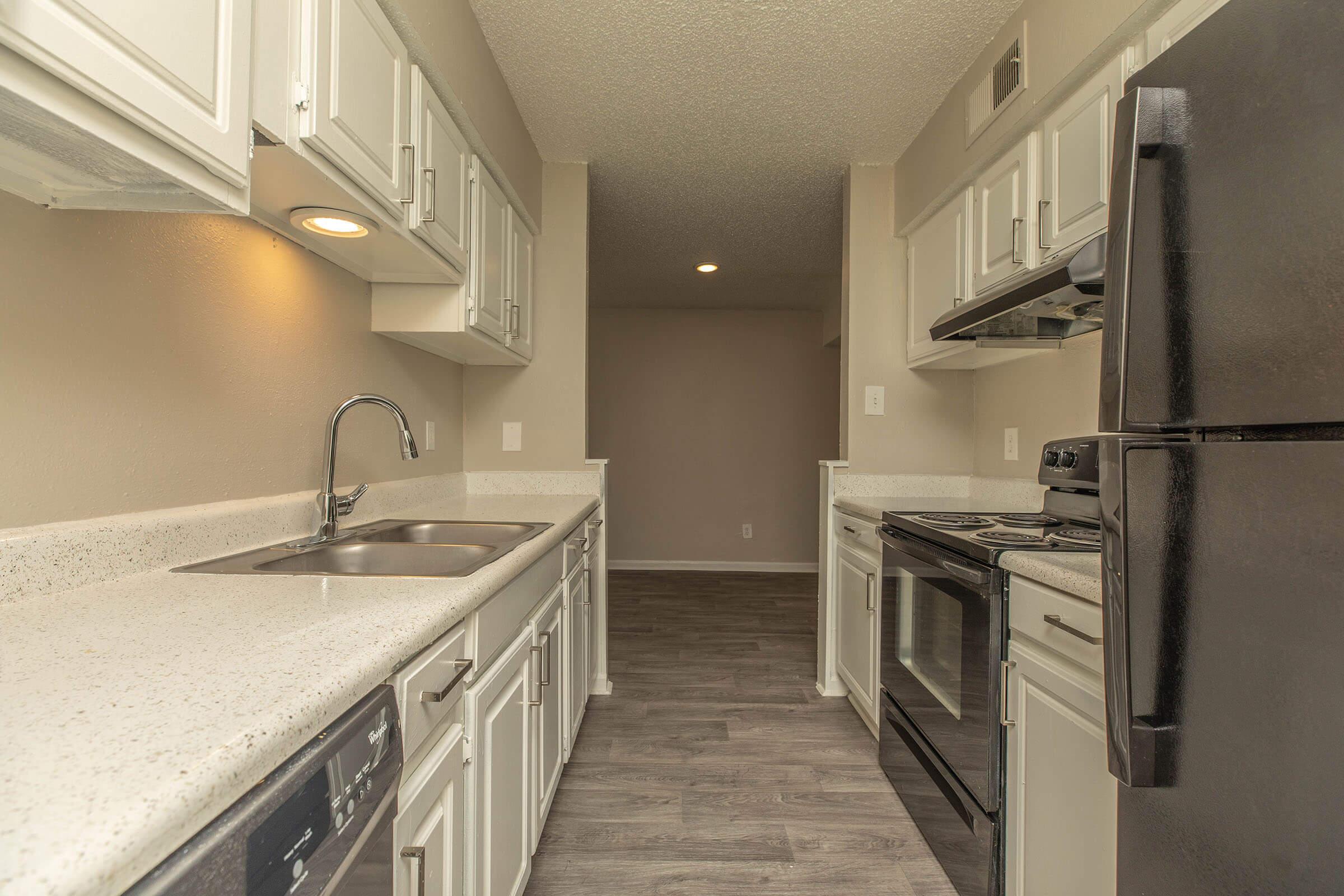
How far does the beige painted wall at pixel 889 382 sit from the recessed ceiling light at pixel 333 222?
6.76 ft

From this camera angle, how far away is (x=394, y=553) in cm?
153

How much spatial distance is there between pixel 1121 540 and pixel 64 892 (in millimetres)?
846

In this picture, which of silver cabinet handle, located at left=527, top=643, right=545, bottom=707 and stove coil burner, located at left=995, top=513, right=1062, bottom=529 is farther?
stove coil burner, located at left=995, top=513, right=1062, bottom=529

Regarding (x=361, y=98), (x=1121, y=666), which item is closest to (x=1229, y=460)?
(x=1121, y=666)

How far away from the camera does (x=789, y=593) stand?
4.75 meters

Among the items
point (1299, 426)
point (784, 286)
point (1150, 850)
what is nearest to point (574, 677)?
point (1150, 850)

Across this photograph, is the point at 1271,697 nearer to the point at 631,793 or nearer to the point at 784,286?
the point at 631,793

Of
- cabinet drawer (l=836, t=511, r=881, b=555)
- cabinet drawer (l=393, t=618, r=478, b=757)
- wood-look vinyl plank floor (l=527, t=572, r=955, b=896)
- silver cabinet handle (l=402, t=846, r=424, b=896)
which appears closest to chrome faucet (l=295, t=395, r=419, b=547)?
cabinet drawer (l=393, t=618, r=478, b=757)

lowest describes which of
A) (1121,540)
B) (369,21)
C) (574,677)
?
(574,677)

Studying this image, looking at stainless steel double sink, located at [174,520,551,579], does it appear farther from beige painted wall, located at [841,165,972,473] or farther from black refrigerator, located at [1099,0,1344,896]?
beige painted wall, located at [841,165,972,473]

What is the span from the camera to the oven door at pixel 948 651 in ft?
4.59

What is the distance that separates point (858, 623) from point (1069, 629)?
1398 millimetres

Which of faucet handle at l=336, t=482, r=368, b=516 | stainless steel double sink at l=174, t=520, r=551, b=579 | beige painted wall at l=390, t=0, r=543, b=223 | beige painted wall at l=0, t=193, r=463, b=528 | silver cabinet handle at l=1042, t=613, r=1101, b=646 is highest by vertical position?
beige painted wall at l=390, t=0, r=543, b=223

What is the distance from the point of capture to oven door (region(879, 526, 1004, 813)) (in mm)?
1400
